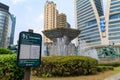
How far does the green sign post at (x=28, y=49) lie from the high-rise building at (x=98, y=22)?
87.9 m

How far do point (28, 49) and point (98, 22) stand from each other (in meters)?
118

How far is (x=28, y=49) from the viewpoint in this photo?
4477mm

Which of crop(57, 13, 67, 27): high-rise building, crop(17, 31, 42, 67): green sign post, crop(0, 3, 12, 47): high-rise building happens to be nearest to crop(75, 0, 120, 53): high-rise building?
crop(57, 13, 67, 27): high-rise building

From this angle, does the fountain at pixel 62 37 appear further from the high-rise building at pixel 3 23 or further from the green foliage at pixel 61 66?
the high-rise building at pixel 3 23

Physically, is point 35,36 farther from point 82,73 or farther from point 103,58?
point 103,58

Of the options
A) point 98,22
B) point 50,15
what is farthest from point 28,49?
point 50,15

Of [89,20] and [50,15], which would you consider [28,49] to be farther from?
[50,15]

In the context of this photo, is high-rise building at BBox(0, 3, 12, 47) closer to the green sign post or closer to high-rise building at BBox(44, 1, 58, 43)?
high-rise building at BBox(44, 1, 58, 43)

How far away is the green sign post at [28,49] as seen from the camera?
4363 millimetres

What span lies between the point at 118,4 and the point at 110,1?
237 inches

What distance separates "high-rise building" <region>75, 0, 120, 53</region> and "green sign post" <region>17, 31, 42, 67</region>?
87.9 metres

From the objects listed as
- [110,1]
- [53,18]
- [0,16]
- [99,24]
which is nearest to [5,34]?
[0,16]

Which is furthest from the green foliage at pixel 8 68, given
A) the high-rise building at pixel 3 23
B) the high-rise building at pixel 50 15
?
the high-rise building at pixel 50 15

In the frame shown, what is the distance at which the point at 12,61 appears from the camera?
712cm
